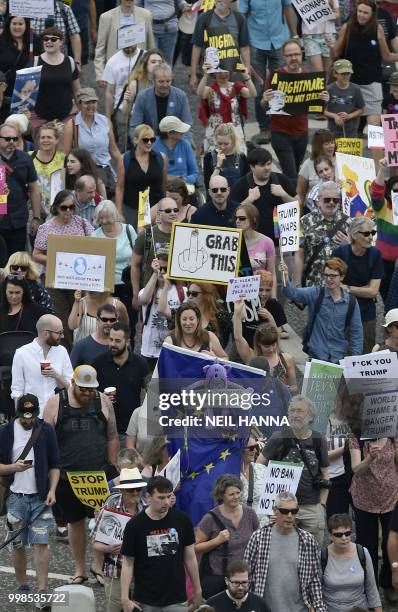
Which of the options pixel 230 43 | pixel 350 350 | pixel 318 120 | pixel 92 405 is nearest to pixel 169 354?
pixel 92 405

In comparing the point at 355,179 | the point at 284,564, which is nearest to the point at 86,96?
the point at 355,179

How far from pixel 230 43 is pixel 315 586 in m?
8.21

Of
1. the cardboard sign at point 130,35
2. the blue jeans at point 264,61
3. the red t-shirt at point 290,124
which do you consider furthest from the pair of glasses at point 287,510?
the blue jeans at point 264,61

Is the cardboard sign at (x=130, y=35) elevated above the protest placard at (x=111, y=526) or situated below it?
above

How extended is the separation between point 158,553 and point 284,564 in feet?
3.06

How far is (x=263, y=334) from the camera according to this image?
1557cm

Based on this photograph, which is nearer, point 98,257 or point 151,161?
point 98,257

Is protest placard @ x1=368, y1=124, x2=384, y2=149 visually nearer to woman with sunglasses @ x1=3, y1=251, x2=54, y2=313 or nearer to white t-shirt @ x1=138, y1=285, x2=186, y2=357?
white t-shirt @ x1=138, y1=285, x2=186, y2=357

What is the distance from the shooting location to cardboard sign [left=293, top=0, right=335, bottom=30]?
22266mm

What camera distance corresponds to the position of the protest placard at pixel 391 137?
1828cm

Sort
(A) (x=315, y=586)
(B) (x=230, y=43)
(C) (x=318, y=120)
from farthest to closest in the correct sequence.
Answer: (C) (x=318, y=120)
(B) (x=230, y=43)
(A) (x=315, y=586)

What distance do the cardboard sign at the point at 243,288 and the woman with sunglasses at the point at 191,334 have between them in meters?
0.53

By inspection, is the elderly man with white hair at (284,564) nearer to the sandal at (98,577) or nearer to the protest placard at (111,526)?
the protest placard at (111,526)

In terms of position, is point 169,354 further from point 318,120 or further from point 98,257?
point 318,120
